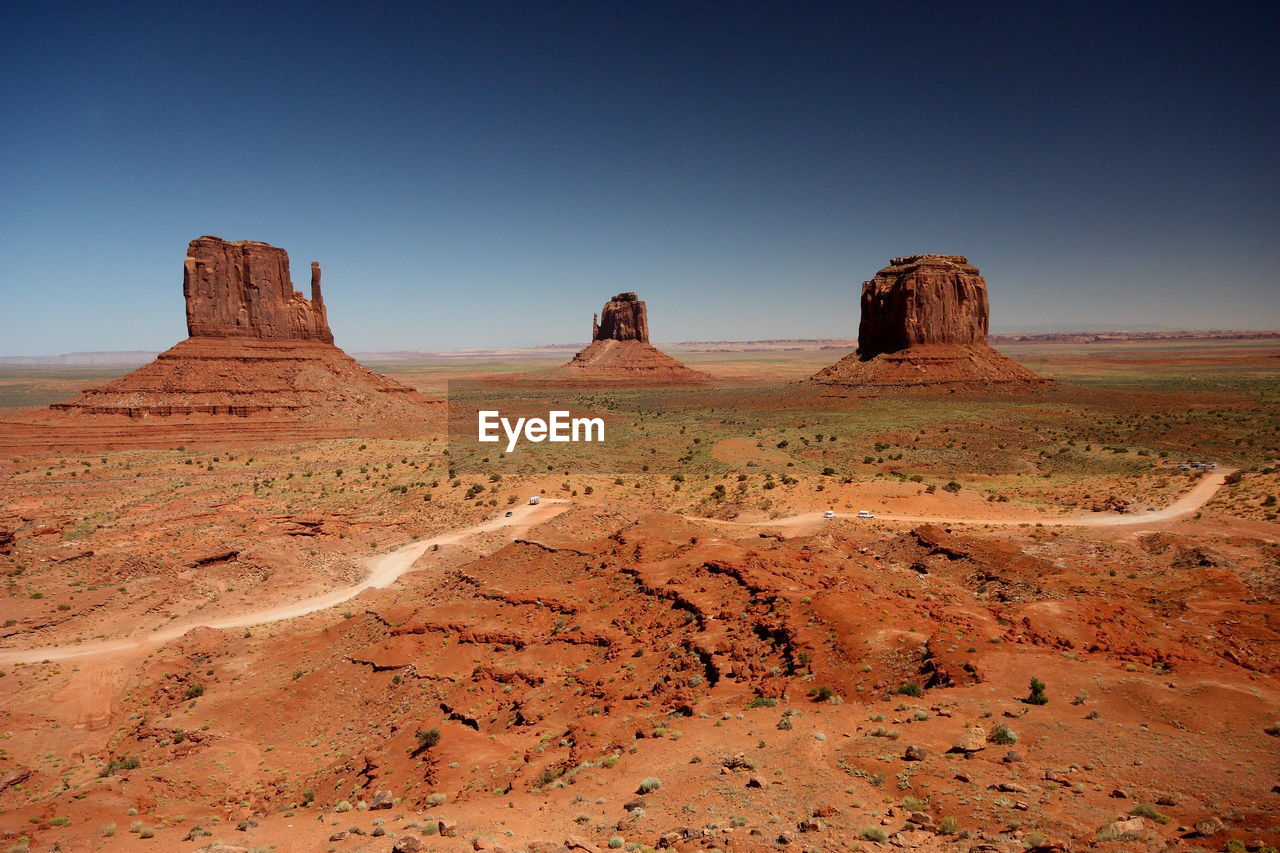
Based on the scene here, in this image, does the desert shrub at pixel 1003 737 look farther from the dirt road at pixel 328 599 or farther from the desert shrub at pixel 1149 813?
the dirt road at pixel 328 599

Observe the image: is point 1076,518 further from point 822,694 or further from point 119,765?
point 119,765

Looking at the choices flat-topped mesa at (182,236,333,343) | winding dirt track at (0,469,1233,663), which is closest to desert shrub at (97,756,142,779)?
winding dirt track at (0,469,1233,663)

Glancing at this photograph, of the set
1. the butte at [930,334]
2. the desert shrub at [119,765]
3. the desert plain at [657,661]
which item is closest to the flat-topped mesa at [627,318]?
the butte at [930,334]

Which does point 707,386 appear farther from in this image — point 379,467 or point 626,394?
point 379,467

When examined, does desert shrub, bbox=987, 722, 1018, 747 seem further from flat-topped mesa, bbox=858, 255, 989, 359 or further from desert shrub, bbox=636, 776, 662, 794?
flat-topped mesa, bbox=858, 255, 989, 359

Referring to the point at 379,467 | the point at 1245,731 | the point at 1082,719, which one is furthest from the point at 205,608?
the point at 1245,731

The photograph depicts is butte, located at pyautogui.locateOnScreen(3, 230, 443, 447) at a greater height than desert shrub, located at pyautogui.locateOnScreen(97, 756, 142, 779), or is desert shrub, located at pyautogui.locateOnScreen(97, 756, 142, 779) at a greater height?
butte, located at pyautogui.locateOnScreen(3, 230, 443, 447)
